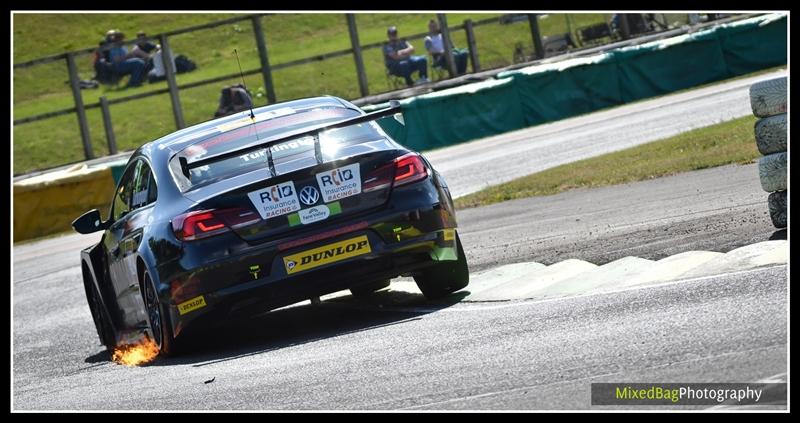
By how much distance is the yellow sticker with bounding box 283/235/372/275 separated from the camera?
849 cm

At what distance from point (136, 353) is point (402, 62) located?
81.2 ft

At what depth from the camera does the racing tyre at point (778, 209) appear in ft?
29.4

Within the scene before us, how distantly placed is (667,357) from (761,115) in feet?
12.6

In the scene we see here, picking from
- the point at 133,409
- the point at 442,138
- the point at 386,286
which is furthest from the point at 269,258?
the point at 442,138

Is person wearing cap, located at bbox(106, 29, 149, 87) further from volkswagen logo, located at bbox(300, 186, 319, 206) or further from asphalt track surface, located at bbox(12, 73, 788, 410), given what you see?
volkswagen logo, located at bbox(300, 186, 319, 206)

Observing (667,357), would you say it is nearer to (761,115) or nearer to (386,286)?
(761,115)

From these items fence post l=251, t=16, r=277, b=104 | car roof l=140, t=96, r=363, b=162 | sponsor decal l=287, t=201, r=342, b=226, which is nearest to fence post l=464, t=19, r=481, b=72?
fence post l=251, t=16, r=277, b=104

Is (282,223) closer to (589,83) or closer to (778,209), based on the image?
(778,209)

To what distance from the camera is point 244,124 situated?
9.48 metres

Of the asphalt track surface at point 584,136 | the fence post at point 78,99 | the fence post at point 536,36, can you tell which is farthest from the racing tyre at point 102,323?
the fence post at point 536,36

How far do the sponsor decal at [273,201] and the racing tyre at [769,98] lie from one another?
3138 mm

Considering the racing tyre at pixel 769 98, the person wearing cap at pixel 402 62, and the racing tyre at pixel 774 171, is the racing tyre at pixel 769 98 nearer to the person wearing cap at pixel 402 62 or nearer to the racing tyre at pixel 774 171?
the racing tyre at pixel 774 171

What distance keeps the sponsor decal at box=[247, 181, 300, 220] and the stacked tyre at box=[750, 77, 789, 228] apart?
3.04 m
